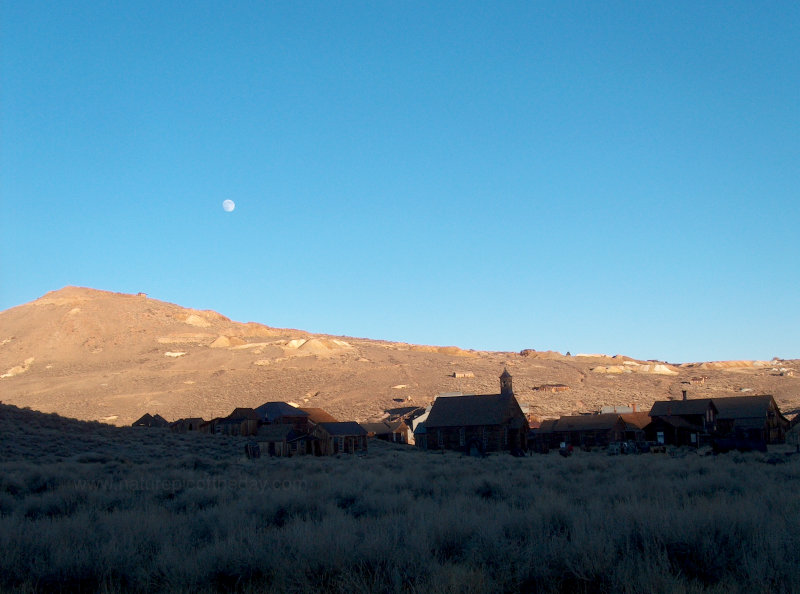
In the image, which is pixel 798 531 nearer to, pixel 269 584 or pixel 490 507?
pixel 490 507

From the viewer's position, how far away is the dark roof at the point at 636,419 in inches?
2096

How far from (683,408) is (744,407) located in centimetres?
460

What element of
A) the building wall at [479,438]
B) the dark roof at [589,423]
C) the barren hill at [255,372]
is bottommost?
the building wall at [479,438]

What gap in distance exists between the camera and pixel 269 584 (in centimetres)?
691

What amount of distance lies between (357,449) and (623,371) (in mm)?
70772

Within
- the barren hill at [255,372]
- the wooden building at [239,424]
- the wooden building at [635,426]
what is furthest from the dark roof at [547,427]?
the wooden building at [239,424]

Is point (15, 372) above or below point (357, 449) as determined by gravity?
above

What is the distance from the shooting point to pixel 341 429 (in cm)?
4691

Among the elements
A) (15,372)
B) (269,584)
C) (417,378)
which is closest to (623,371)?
(417,378)

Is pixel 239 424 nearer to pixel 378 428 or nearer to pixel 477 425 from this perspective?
pixel 378 428

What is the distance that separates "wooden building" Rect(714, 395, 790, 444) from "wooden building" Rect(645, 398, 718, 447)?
94 cm

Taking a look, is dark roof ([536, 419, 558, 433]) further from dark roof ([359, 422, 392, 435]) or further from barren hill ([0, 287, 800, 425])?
barren hill ([0, 287, 800, 425])

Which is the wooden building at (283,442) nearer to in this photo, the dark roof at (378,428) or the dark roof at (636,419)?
the dark roof at (378,428)

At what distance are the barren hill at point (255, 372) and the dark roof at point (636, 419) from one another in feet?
52.5
